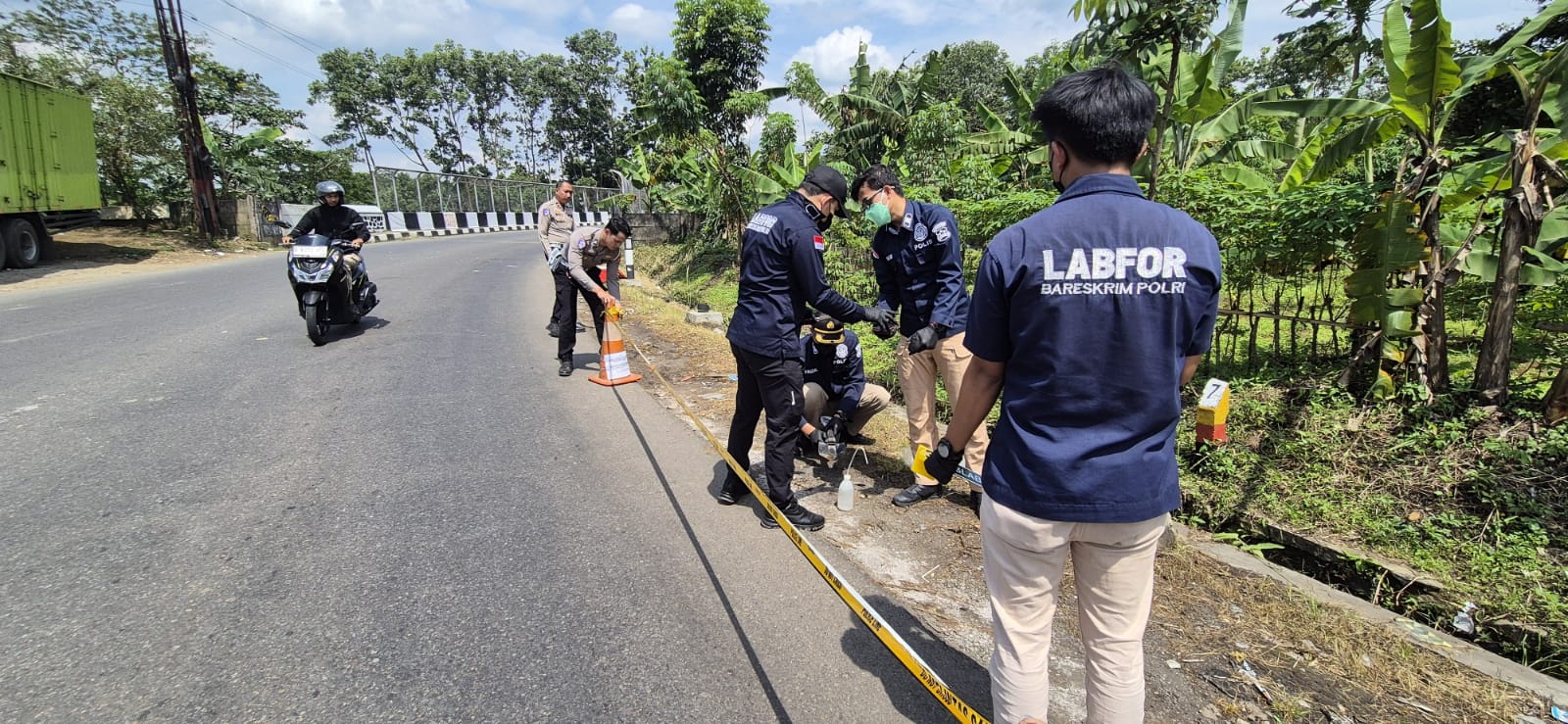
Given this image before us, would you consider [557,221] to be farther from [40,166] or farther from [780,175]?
[40,166]

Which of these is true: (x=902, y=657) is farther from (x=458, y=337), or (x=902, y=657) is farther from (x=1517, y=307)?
(x=458, y=337)

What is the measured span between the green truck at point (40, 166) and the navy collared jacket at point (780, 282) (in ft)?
55.8

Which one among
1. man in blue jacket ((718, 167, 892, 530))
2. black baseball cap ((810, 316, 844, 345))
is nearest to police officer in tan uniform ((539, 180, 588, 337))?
black baseball cap ((810, 316, 844, 345))

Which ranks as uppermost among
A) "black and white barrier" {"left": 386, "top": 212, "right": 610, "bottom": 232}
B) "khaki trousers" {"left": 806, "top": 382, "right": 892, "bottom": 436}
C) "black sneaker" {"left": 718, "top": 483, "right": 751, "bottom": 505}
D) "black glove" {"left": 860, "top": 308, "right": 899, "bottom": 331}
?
"black and white barrier" {"left": 386, "top": 212, "right": 610, "bottom": 232}

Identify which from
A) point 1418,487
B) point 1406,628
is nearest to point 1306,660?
point 1406,628

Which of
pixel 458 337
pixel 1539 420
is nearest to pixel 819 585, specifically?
pixel 1539 420

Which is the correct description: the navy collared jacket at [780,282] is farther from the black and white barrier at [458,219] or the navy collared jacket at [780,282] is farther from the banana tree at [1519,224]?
the black and white barrier at [458,219]

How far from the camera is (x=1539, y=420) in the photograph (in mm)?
3617

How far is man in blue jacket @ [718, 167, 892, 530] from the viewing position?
11.7ft

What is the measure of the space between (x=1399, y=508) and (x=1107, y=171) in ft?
10.5

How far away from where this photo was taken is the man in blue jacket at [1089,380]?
167cm

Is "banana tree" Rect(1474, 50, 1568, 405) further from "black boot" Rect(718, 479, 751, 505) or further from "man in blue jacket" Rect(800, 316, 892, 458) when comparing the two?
"black boot" Rect(718, 479, 751, 505)

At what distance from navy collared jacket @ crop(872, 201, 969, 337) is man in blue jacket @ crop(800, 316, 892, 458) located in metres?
0.69

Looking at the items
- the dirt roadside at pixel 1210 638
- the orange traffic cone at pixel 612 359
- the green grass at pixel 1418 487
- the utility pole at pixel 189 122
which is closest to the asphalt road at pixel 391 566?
the dirt roadside at pixel 1210 638
